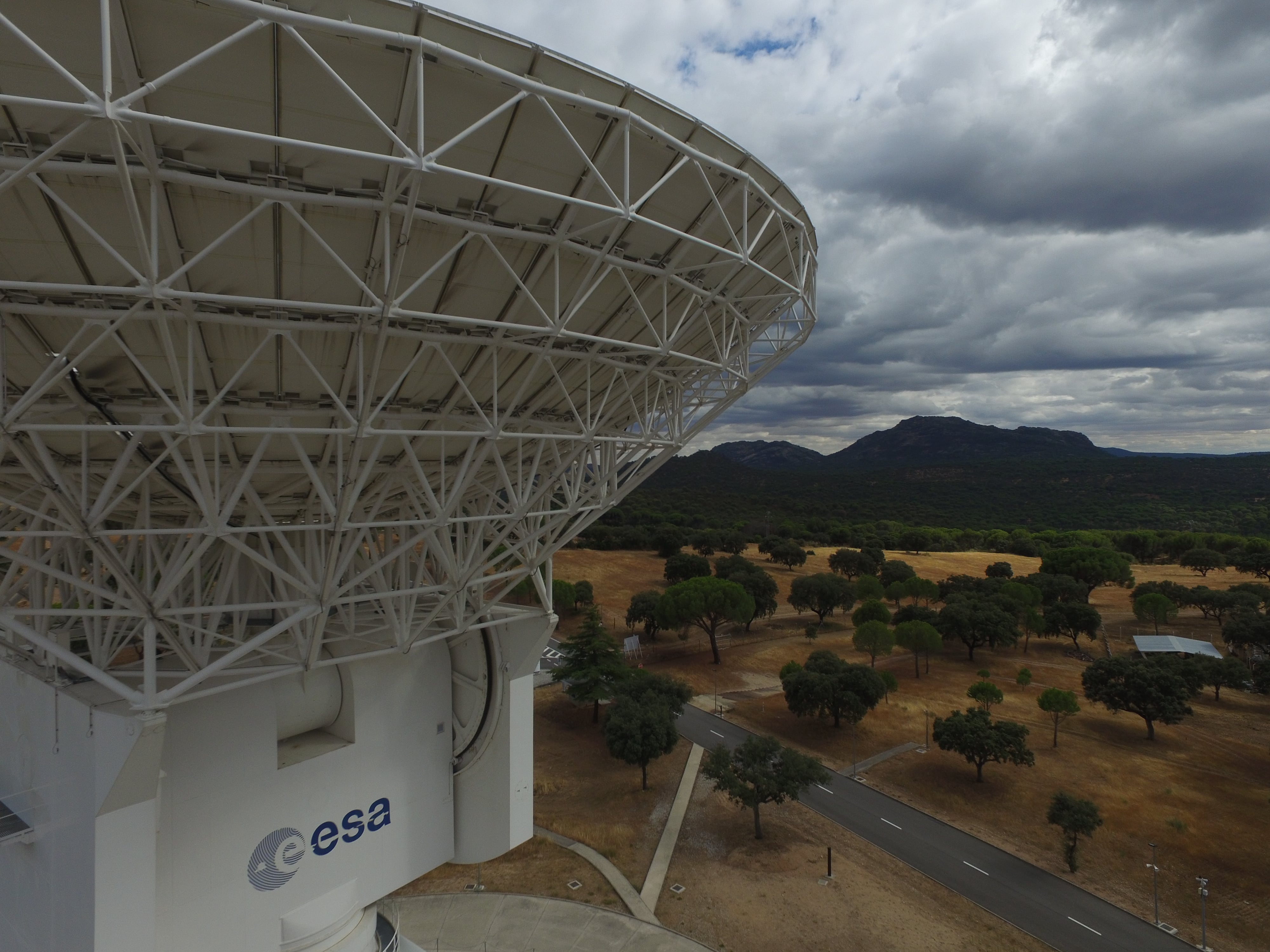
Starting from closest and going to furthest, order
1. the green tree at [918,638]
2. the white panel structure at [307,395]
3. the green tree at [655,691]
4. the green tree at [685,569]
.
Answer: the white panel structure at [307,395] → the green tree at [655,691] → the green tree at [918,638] → the green tree at [685,569]

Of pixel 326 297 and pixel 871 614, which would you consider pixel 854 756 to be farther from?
pixel 326 297

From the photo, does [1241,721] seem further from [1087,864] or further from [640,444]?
[640,444]

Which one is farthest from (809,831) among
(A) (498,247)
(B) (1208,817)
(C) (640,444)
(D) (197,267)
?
(D) (197,267)

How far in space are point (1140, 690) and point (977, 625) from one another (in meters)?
12.7

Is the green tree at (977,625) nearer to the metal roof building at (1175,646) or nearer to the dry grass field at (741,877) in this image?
the metal roof building at (1175,646)

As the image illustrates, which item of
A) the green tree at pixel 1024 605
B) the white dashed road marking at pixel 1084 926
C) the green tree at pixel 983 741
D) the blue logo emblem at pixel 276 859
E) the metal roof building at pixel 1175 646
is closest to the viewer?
the blue logo emblem at pixel 276 859

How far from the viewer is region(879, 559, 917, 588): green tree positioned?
209 feet

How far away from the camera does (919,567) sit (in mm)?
74062

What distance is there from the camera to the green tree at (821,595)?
186 feet

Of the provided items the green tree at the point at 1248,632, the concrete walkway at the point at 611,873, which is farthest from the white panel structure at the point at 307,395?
the green tree at the point at 1248,632

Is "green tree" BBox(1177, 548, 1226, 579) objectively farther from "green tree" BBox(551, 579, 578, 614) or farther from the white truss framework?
the white truss framework

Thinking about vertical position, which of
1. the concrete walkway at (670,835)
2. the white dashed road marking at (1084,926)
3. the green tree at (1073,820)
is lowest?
the white dashed road marking at (1084,926)

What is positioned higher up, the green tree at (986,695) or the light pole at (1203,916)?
the green tree at (986,695)

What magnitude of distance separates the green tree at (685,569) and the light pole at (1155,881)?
40263mm
